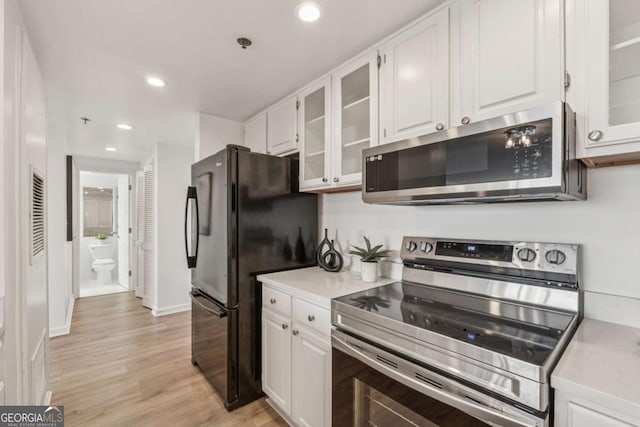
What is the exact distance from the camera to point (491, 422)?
877mm

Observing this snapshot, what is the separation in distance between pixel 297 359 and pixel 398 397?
711 millimetres

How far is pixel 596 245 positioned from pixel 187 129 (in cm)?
364

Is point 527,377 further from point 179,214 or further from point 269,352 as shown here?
point 179,214

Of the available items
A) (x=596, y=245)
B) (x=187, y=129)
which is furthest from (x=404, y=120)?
(x=187, y=129)

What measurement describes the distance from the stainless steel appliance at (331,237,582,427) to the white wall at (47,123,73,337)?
3.51 metres

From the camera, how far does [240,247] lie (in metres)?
2.00

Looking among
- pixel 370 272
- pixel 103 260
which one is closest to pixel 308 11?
pixel 370 272

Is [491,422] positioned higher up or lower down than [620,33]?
lower down

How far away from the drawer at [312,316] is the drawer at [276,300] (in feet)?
0.25

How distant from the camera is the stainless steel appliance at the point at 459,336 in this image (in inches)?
34.4

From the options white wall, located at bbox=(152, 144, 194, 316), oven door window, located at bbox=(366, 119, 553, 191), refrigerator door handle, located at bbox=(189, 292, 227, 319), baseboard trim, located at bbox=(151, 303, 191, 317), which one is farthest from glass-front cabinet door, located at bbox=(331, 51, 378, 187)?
baseboard trim, located at bbox=(151, 303, 191, 317)

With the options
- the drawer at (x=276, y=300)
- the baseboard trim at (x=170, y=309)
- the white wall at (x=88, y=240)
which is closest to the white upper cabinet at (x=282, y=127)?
the drawer at (x=276, y=300)

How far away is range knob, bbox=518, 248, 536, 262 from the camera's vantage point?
1318mm

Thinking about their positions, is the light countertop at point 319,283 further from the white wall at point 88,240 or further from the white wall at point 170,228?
the white wall at point 88,240
